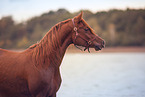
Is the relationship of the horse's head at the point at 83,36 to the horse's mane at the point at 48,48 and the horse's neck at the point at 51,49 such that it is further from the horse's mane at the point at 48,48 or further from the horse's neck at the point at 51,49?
the horse's mane at the point at 48,48

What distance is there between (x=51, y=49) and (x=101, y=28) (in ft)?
180

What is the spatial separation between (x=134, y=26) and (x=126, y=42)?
5.83 metres

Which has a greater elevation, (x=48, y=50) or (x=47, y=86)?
(x=48, y=50)

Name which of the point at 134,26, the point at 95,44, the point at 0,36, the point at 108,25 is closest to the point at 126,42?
the point at 134,26

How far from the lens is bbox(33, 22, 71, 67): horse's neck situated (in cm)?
314

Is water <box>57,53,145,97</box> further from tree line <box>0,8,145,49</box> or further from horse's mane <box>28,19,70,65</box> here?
tree line <box>0,8,145,49</box>

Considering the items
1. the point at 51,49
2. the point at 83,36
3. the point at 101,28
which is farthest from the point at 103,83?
the point at 101,28

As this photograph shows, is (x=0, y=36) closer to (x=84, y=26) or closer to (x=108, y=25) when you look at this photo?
(x=108, y=25)

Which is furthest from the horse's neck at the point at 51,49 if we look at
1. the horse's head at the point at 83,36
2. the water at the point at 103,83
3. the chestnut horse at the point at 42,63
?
the water at the point at 103,83

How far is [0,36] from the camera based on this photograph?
6322 cm

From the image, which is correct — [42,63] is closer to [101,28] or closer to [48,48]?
[48,48]

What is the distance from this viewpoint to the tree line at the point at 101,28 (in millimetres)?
49875

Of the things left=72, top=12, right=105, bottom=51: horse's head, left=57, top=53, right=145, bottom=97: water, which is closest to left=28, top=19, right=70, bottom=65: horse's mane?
left=72, top=12, right=105, bottom=51: horse's head

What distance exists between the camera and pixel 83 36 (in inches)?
132
